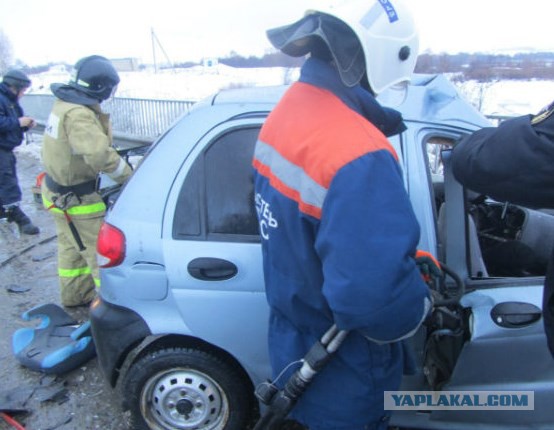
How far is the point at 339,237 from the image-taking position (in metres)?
1.22

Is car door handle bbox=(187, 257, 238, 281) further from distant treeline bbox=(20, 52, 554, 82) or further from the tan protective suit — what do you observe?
distant treeline bbox=(20, 52, 554, 82)

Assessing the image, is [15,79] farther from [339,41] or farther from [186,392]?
[339,41]

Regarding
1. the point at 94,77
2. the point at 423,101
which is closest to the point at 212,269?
the point at 423,101

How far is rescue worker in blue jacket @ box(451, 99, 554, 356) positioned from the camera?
50.4 inches

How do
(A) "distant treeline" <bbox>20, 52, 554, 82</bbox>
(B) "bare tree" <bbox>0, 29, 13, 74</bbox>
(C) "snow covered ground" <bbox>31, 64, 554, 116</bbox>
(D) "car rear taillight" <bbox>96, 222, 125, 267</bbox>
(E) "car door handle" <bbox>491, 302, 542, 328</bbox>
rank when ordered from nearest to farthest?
(E) "car door handle" <bbox>491, 302, 542, 328</bbox> → (D) "car rear taillight" <bbox>96, 222, 125, 267</bbox> → (C) "snow covered ground" <bbox>31, 64, 554, 116</bbox> → (A) "distant treeline" <bbox>20, 52, 554, 82</bbox> → (B) "bare tree" <bbox>0, 29, 13, 74</bbox>

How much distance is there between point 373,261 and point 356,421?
67 centimetres

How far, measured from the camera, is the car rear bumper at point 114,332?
7.17 feet

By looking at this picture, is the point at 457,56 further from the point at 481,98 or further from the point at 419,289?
the point at 419,289

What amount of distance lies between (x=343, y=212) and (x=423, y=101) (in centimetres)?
120

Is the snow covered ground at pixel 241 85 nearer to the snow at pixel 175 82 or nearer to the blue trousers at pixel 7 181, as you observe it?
the snow at pixel 175 82

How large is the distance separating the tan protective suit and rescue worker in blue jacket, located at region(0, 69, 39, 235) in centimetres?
227

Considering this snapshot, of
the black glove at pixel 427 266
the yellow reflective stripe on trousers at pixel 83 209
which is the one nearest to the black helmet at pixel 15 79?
the yellow reflective stripe on trousers at pixel 83 209

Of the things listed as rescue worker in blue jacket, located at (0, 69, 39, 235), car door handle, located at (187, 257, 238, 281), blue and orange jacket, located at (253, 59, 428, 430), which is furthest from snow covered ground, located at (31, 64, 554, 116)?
car door handle, located at (187, 257, 238, 281)

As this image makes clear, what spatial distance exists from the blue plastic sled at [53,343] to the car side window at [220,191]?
4.63 ft
